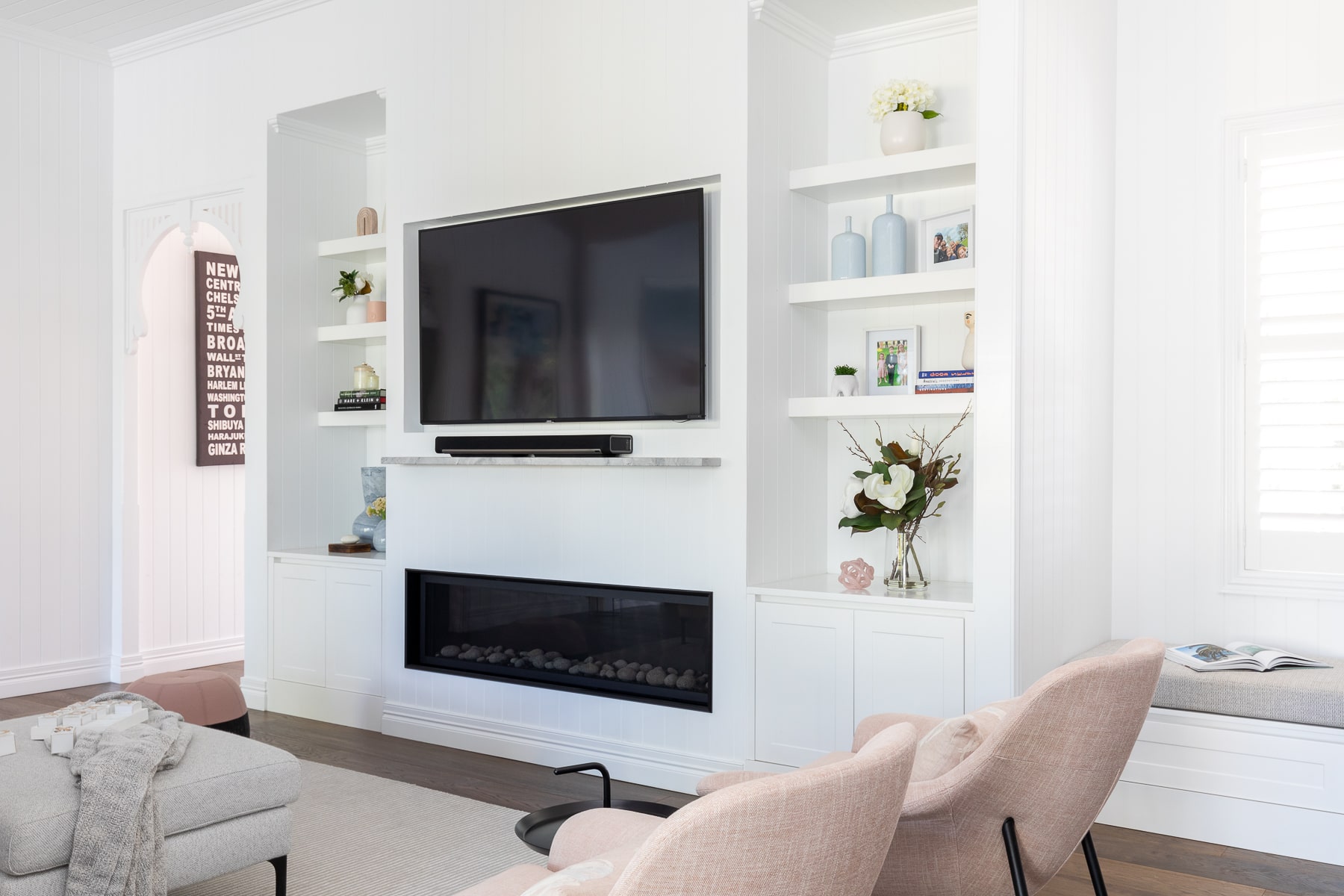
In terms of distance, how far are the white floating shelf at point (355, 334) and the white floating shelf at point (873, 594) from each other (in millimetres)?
2213

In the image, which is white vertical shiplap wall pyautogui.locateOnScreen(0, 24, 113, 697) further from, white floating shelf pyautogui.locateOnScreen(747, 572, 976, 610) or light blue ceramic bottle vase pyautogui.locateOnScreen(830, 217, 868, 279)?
light blue ceramic bottle vase pyautogui.locateOnScreen(830, 217, 868, 279)

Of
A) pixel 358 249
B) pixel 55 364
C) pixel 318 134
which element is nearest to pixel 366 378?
pixel 358 249

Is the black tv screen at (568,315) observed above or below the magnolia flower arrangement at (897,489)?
above

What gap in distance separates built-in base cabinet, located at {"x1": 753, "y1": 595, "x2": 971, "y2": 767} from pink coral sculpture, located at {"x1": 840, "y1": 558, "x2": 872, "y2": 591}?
14cm

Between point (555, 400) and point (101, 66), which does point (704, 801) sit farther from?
point (101, 66)

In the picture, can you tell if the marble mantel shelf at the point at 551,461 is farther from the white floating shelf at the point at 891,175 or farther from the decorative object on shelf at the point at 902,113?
the decorative object on shelf at the point at 902,113

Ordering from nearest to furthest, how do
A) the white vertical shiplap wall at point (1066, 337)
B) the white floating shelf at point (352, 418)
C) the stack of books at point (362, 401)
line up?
the white vertical shiplap wall at point (1066, 337) < the white floating shelf at point (352, 418) < the stack of books at point (362, 401)

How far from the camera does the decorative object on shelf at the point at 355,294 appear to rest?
17.2 feet

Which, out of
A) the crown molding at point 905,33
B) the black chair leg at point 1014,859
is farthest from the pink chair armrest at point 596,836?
the crown molding at point 905,33

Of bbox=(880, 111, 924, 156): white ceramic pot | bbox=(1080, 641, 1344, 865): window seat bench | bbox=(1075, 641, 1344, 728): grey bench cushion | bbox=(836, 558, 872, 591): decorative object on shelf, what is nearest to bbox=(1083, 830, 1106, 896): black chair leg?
bbox=(1075, 641, 1344, 728): grey bench cushion

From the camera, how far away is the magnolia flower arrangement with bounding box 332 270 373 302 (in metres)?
5.27

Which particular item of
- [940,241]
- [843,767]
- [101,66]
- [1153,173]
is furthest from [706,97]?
[101,66]

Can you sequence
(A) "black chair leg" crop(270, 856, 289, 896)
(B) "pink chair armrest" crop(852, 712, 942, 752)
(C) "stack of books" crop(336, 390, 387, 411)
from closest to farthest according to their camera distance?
1. (B) "pink chair armrest" crop(852, 712, 942, 752)
2. (A) "black chair leg" crop(270, 856, 289, 896)
3. (C) "stack of books" crop(336, 390, 387, 411)

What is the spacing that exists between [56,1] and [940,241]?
4.19 m
